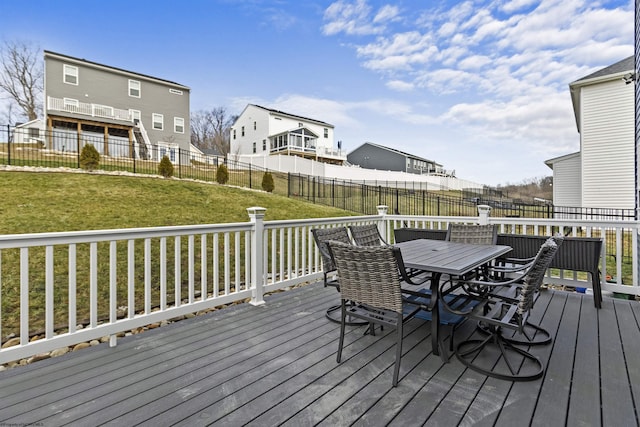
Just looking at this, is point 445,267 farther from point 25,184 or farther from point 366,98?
point 366,98

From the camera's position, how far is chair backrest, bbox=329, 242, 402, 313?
2076mm

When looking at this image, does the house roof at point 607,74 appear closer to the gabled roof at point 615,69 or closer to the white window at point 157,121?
the gabled roof at point 615,69

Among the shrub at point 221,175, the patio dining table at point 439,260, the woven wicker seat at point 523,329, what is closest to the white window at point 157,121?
the shrub at point 221,175

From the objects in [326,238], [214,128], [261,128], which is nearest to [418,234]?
[326,238]

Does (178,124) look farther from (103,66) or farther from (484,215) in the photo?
(484,215)

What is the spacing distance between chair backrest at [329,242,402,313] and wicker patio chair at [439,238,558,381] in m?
0.47

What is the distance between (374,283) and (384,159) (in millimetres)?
32572

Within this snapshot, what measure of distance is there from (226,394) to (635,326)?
369cm

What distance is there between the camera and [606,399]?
1.85m

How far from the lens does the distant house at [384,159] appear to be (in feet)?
108

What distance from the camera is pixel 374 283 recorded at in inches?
85.7

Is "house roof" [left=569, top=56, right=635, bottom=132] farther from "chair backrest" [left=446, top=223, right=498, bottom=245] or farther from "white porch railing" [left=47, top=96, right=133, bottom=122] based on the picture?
"white porch railing" [left=47, top=96, right=133, bottom=122]

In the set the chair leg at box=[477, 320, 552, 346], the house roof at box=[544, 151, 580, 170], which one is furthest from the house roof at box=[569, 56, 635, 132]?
the chair leg at box=[477, 320, 552, 346]

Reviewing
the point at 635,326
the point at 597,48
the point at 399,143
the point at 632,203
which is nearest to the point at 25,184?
the point at 635,326
